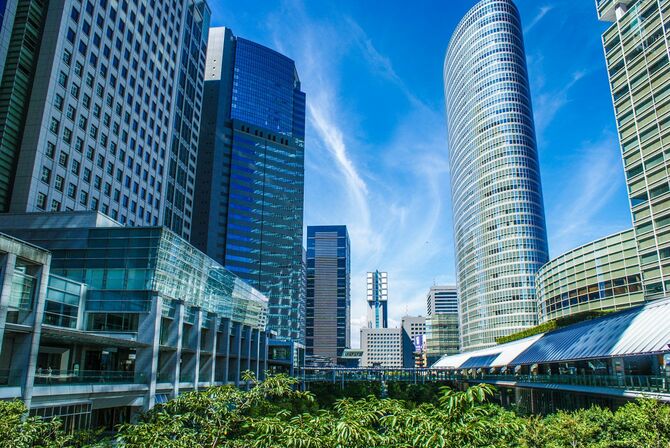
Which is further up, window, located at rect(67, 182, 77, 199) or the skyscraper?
the skyscraper

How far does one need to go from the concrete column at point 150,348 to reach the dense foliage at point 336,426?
109 ft

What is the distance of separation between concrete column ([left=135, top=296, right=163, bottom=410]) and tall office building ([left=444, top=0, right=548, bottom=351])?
5272 inches

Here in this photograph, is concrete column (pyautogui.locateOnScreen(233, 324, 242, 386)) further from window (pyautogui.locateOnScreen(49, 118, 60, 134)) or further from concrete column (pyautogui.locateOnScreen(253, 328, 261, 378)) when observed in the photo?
window (pyautogui.locateOnScreen(49, 118, 60, 134))

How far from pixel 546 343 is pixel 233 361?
1927 inches

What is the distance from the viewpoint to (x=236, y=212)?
172250 mm

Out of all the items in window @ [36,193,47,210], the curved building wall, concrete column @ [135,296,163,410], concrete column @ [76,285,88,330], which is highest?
window @ [36,193,47,210]

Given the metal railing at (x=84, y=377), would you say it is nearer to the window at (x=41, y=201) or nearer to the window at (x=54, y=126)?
the window at (x=41, y=201)

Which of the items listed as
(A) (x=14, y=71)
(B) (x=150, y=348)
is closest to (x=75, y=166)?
(A) (x=14, y=71)

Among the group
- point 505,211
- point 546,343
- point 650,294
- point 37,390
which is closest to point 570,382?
point 546,343

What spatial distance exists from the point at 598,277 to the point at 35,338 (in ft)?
283

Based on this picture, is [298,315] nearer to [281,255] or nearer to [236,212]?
[281,255]

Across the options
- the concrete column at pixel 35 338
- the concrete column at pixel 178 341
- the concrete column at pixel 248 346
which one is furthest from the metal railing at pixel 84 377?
the concrete column at pixel 248 346

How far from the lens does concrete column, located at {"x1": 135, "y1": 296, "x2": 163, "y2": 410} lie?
5247cm

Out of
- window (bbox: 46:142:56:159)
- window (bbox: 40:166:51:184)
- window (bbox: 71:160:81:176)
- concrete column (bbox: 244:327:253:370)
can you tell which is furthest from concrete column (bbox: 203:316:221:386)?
window (bbox: 46:142:56:159)
